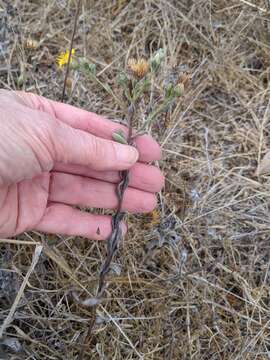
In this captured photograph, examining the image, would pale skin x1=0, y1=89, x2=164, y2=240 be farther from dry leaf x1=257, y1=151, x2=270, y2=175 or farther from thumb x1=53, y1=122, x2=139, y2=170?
dry leaf x1=257, y1=151, x2=270, y2=175

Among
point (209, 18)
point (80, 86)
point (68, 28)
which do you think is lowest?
point (80, 86)

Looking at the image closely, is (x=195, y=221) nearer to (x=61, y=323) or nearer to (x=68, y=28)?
(x=61, y=323)

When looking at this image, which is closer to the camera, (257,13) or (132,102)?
(132,102)

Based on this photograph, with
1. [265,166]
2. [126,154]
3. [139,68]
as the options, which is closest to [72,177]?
[126,154]

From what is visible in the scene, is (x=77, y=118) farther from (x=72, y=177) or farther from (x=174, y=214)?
(x=174, y=214)

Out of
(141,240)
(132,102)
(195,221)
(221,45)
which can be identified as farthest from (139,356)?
(221,45)

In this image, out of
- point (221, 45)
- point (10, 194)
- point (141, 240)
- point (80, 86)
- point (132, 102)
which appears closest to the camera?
point (132, 102)

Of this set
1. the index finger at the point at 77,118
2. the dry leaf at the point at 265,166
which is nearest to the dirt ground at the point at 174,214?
the dry leaf at the point at 265,166
